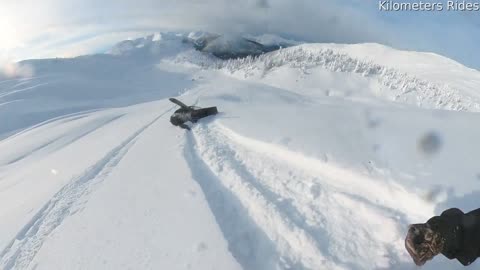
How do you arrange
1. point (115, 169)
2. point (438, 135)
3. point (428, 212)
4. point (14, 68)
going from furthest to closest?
point (14, 68) → point (115, 169) → point (438, 135) → point (428, 212)

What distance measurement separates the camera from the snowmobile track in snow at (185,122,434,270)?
10.3 feet

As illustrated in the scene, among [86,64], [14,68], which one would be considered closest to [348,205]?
[14,68]

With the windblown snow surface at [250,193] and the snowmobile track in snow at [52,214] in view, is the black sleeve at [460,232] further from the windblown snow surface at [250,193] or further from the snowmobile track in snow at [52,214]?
the snowmobile track in snow at [52,214]

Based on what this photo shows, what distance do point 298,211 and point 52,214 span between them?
11.5ft

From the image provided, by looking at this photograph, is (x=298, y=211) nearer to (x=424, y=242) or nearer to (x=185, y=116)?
(x=424, y=242)

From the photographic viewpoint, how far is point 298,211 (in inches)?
153

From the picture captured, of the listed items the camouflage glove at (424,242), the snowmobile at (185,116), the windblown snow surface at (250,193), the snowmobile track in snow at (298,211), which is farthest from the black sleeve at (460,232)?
the snowmobile at (185,116)

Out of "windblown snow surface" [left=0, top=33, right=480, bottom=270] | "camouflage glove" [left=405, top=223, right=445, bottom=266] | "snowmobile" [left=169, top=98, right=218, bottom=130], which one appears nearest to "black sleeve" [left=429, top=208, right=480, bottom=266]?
"camouflage glove" [left=405, top=223, right=445, bottom=266]

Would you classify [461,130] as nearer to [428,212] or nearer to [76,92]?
[428,212]

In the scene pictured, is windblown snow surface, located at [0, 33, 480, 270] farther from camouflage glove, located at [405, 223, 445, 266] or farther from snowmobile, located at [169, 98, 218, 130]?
snowmobile, located at [169, 98, 218, 130]

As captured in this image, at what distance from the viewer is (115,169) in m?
6.25

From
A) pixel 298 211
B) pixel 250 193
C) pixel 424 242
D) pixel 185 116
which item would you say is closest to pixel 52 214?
pixel 250 193

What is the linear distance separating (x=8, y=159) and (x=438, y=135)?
11821mm

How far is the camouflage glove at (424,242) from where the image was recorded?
2.69m
